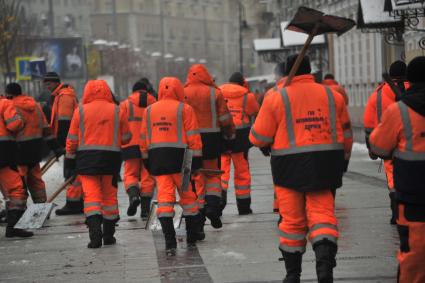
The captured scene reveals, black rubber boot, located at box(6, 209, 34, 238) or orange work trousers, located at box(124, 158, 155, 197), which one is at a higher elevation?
orange work trousers, located at box(124, 158, 155, 197)

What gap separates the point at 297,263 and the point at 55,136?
699 cm

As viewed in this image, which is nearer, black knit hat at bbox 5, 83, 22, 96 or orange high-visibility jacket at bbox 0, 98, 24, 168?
orange high-visibility jacket at bbox 0, 98, 24, 168

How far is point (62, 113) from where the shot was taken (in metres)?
15.2

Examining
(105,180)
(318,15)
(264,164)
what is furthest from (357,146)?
(318,15)

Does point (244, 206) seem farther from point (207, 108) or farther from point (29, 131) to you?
point (29, 131)

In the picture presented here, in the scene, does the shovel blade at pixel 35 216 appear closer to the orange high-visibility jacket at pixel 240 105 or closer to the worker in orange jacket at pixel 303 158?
the orange high-visibility jacket at pixel 240 105

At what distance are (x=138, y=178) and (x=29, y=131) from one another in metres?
1.85

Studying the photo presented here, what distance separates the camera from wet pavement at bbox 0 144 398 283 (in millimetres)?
10078

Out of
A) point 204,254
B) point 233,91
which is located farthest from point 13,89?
point 204,254

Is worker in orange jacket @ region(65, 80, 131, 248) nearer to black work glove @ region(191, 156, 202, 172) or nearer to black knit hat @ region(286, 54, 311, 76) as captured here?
black work glove @ region(191, 156, 202, 172)

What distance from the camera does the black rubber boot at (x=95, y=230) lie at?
1212cm

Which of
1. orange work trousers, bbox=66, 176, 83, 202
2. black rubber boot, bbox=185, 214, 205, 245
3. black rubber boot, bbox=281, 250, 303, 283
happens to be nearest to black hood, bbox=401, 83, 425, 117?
black rubber boot, bbox=281, 250, 303, 283

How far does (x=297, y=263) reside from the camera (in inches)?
343

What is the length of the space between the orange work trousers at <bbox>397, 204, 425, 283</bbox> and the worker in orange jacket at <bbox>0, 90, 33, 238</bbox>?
6.69 meters
